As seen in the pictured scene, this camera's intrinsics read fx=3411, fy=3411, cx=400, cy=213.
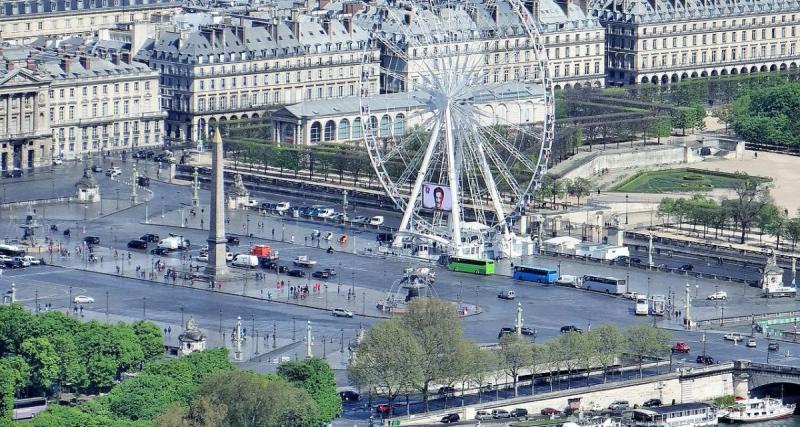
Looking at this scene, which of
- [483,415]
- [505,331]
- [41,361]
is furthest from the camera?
[505,331]

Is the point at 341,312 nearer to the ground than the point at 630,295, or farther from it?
nearer to the ground

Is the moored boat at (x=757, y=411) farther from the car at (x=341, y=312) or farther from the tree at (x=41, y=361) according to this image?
the tree at (x=41, y=361)

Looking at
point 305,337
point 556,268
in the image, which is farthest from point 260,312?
point 556,268

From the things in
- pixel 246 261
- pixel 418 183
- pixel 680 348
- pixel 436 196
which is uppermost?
pixel 418 183

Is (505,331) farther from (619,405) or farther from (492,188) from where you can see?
(492,188)

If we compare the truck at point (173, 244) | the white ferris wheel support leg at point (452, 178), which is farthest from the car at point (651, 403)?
the truck at point (173, 244)

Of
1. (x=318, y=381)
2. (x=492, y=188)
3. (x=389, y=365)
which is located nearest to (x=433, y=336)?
(x=389, y=365)

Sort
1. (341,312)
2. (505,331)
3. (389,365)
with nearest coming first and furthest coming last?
(389,365) → (505,331) → (341,312)
